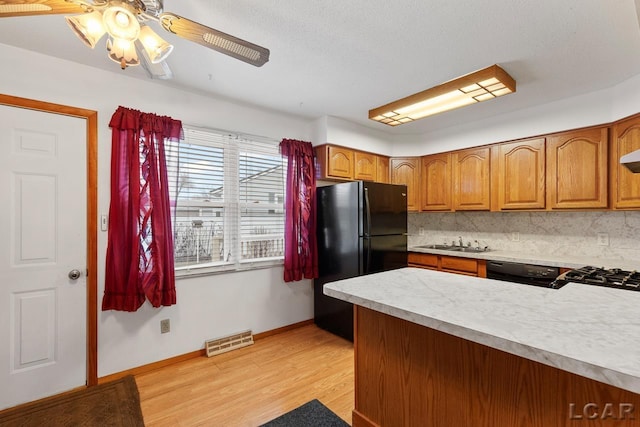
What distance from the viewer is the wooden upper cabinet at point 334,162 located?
133 inches

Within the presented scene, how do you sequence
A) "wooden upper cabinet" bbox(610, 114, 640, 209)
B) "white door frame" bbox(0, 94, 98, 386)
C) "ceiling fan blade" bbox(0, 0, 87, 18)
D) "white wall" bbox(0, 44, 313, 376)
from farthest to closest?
"wooden upper cabinet" bbox(610, 114, 640, 209)
"white door frame" bbox(0, 94, 98, 386)
"white wall" bbox(0, 44, 313, 376)
"ceiling fan blade" bbox(0, 0, 87, 18)

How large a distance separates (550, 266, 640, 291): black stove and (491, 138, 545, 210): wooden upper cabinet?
3.33ft

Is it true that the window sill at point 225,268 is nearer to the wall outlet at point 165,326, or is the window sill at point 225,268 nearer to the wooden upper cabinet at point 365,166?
the wall outlet at point 165,326

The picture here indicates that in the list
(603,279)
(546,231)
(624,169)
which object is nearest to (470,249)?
(546,231)

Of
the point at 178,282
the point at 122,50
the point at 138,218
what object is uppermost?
the point at 122,50

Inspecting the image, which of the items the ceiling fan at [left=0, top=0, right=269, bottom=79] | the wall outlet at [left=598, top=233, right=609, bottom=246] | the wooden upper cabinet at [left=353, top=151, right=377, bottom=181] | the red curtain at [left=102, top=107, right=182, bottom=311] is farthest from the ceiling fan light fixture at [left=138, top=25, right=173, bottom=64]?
the wall outlet at [left=598, top=233, right=609, bottom=246]

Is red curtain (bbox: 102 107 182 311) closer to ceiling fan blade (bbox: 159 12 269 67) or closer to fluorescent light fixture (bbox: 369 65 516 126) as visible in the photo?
ceiling fan blade (bbox: 159 12 269 67)

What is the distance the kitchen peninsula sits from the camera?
82 cm

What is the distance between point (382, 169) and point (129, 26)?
3.22m

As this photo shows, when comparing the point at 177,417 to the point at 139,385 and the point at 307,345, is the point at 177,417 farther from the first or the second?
the point at 307,345

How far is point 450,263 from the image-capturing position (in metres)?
3.38

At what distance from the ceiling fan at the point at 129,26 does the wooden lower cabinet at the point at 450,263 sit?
2930 mm

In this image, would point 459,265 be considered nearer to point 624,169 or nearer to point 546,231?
point 546,231

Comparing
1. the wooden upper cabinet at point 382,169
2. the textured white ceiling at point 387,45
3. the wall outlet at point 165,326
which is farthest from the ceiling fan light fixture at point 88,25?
the wooden upper cabinet at point 382,169
